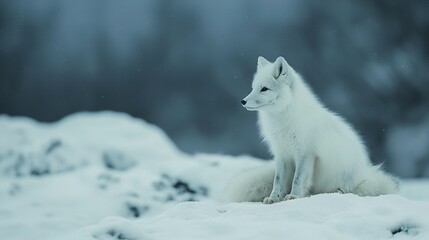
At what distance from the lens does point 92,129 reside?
17953 mm

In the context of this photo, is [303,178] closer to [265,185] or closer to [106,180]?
[265,185]

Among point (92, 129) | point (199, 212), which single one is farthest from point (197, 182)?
point (199, 212)

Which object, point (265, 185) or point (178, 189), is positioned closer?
point (265, 185)

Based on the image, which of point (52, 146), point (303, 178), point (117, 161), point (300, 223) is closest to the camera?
point (300, 223)

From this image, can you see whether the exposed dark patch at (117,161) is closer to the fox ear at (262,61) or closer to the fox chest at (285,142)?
the fox ear at (262,61)

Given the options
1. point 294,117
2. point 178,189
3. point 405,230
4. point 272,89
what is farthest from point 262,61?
point 178,189

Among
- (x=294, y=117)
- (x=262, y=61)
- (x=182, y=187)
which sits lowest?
(x=294, y=117)

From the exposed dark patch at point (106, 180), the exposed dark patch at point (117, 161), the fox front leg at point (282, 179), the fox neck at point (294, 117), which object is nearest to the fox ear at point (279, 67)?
the fox neck at point (294, 117)

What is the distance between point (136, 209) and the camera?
1252cm

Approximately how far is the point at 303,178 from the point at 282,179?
0.95ft

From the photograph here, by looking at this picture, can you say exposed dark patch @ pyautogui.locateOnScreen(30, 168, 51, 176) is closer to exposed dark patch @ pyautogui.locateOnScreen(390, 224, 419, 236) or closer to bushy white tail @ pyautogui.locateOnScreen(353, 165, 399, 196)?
bushy white tail @ pyautogui.locateOnScreen(353, 165, 399, 196)

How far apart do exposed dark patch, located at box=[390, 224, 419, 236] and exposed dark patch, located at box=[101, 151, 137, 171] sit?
12905mm

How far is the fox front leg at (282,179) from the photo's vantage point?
5436 mm

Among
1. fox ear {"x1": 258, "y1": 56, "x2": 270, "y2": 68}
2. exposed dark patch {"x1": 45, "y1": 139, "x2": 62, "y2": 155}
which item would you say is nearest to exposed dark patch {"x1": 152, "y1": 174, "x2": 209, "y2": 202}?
exposed dark patch {"x1": 45, "y1": 139, "x2": 62, "y2": 155}
